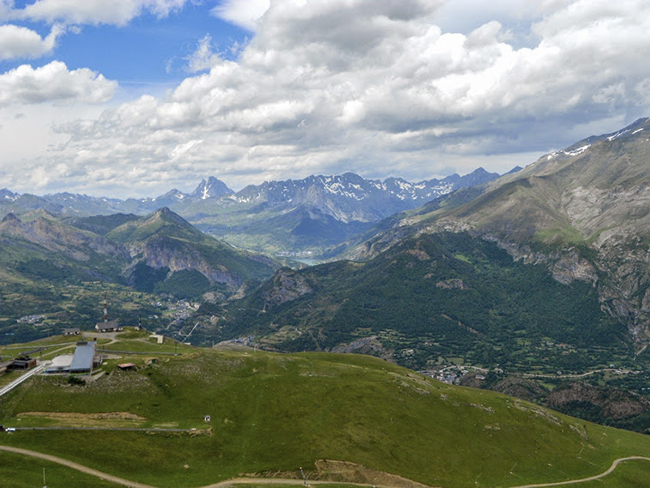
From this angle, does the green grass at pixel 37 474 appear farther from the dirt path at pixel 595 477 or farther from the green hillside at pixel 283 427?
the dirt path at pixel 595 477

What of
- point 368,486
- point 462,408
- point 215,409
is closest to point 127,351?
point 215,409

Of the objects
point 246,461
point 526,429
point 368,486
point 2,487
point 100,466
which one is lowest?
point 526,429

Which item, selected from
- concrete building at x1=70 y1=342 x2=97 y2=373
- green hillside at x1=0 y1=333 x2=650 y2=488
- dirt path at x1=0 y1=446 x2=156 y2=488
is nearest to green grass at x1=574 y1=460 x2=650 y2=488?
green hillside at x1=0 y1=333 x2=650 y2=488

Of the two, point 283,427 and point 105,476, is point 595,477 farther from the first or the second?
point 105,476

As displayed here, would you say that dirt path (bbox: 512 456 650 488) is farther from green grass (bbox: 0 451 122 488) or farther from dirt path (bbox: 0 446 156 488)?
green grass (bbox: 0 451 122 488)

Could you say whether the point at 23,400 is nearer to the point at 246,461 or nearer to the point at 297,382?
the point at 246,461

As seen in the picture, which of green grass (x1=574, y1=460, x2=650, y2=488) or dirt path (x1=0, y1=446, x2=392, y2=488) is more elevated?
dirt path (x1=0, y1=446, x2=392, y2=488)

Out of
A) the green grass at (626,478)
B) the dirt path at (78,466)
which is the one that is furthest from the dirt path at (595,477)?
the dirt path at (78,466)

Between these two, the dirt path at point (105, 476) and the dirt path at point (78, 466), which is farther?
the dirt path at point (105, 476)
